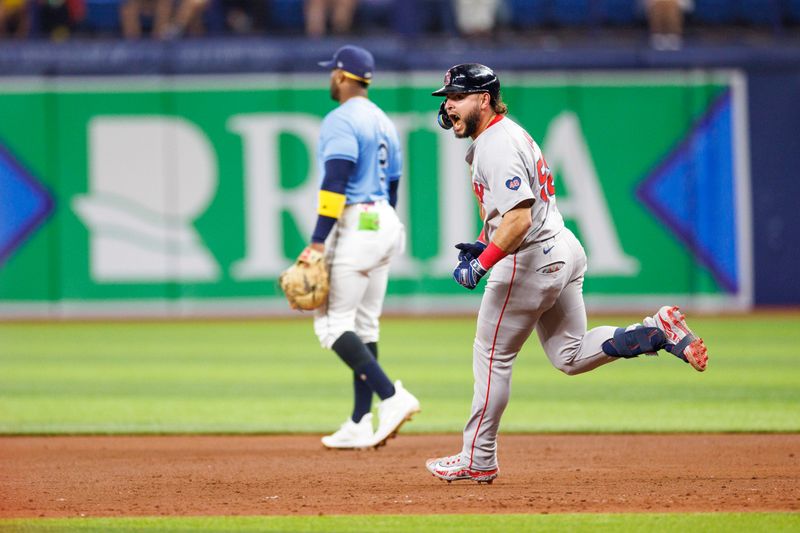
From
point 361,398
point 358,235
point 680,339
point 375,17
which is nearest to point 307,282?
point 358,235

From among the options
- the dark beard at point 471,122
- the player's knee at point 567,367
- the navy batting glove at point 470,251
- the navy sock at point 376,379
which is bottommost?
the navy sock at point 376,379

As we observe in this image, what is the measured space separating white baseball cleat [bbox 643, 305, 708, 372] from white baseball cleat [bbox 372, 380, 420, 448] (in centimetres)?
157

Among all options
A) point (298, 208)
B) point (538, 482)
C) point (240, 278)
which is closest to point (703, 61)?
point (298, 208)

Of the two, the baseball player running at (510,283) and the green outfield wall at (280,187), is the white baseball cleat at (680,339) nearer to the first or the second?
the baseball player running at (510,283)

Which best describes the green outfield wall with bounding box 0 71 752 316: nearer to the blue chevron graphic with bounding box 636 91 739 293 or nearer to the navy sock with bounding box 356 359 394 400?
the blue chevron graphic with bounding box 636 91 739 293

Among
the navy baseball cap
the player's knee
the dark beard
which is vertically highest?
the navy baseball cap

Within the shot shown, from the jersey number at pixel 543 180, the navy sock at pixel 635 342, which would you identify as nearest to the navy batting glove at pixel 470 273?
the jersey number at pixel 543 180

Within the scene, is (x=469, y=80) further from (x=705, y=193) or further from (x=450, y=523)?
(x=705, y=193)

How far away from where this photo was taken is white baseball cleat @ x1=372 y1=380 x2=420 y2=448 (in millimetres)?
6543

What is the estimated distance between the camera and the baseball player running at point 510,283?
207 inches

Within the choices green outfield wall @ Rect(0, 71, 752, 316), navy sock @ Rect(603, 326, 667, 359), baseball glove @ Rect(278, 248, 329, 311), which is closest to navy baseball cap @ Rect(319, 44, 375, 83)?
baseball glove @ Rect(278, 248, 329, 311)

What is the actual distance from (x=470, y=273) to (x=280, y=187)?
10924 mm

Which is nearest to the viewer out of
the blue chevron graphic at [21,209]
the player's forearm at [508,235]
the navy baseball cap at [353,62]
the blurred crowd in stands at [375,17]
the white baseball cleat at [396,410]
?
the player's forearm at [508,235]

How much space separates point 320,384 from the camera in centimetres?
996
